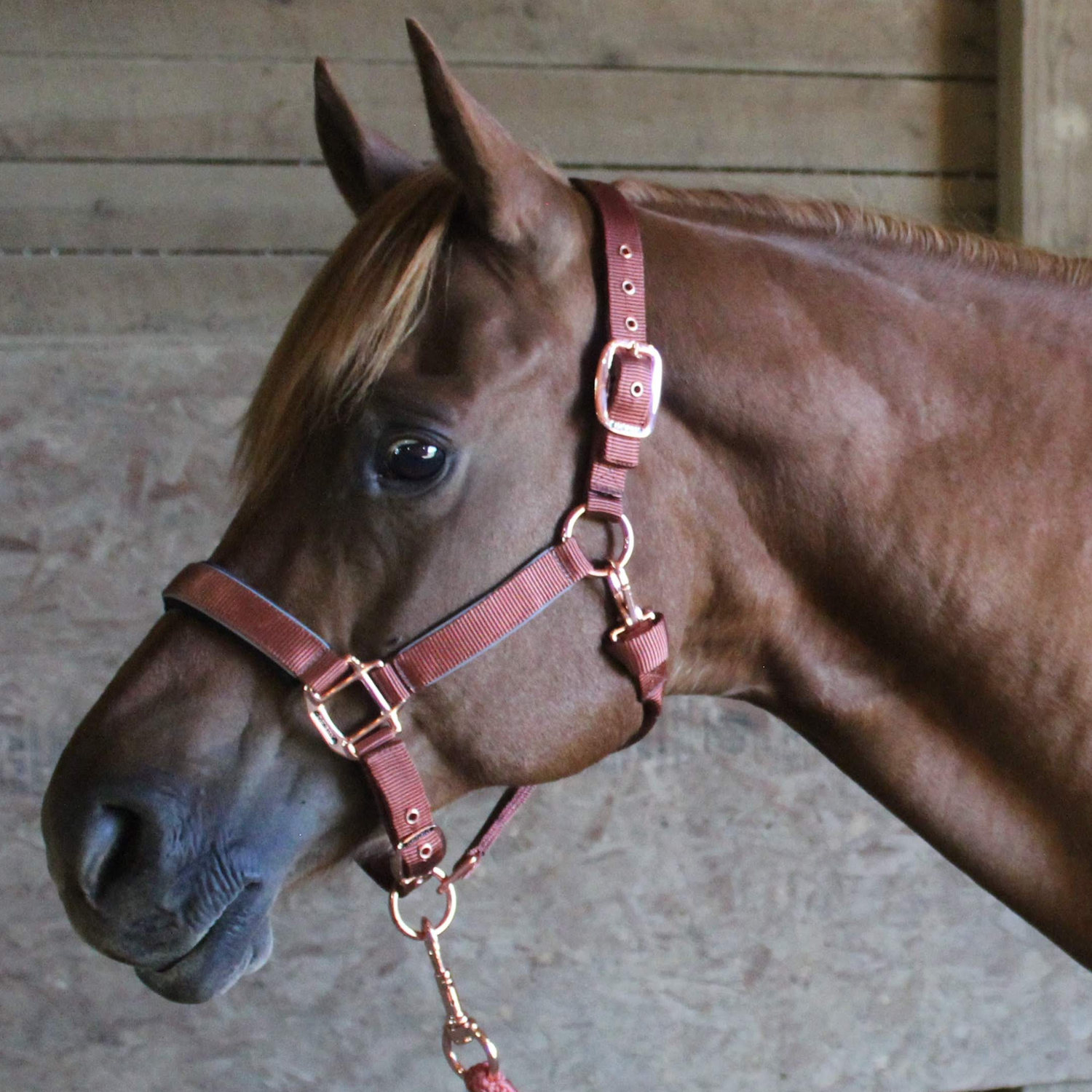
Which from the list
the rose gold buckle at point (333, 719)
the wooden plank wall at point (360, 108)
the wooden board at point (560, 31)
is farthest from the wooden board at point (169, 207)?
the rose gold buckle at point (333, 719)

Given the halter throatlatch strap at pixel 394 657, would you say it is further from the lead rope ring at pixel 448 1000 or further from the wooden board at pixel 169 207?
the wooden board at pixel 169 207

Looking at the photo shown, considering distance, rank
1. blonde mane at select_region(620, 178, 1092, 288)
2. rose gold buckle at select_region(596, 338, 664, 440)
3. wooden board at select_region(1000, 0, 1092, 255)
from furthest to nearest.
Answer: wooden board at select_region(1000, 0, 1092, 255), blonde mane at select_region(620, 178, 1092, 288), rose gold buckle at select_region(596, 338, 664, 440)

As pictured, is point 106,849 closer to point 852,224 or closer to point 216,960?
point 216,960

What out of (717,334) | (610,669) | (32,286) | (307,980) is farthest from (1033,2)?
(307,980)

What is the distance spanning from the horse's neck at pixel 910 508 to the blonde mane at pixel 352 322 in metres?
0.22

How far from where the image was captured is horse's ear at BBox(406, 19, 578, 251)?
0.85m

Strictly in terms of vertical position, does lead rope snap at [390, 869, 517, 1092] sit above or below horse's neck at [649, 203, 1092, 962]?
below

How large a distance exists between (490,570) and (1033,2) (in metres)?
1.83

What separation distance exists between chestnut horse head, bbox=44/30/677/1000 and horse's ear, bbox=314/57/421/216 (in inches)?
6.4

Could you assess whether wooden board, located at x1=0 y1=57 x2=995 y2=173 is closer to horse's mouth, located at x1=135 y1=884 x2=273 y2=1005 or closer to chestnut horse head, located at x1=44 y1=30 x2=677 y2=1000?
chestnut horse head, located at x1=44 y1=30 x2=677 y2=1000

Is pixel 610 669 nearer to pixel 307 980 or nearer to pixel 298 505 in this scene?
pixel 298 505

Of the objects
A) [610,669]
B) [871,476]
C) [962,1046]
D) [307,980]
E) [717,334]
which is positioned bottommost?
[962,1046]

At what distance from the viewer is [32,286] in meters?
1.93

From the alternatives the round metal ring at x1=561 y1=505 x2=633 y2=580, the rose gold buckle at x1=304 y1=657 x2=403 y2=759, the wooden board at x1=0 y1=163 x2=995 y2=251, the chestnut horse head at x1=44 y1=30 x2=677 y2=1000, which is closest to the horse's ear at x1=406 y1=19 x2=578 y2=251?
the chestnut horse head at x1=44 y1=30 x2=677 y2=1000
